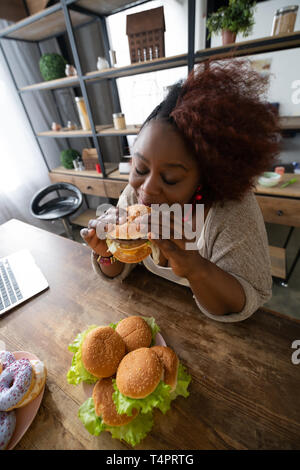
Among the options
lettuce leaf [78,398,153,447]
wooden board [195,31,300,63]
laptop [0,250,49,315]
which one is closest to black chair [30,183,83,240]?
laptop [0,250,49,315]

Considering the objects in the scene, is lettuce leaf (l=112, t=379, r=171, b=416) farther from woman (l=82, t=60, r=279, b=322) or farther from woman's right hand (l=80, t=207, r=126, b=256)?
woman's right hand (l=80, t=207, r=126, b=256)

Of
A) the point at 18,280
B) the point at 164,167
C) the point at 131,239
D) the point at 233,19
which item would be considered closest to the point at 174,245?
the point at 131,239

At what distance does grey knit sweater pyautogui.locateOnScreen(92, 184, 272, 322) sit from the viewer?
0.88m

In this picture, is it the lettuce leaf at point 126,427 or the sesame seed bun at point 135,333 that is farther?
the sesame seed bun at point 135,333

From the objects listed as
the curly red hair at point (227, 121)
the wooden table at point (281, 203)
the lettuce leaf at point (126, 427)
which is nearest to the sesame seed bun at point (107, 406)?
the lettuce leaf at point (126, 427)

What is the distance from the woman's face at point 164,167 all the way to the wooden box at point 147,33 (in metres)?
1.86

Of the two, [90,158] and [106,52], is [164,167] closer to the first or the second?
[90,158]

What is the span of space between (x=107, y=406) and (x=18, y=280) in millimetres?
932

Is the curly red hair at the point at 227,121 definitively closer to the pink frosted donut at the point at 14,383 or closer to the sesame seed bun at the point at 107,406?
the sesame seed bun at the point at 107,406

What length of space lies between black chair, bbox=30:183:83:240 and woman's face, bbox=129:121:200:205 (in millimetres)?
2055

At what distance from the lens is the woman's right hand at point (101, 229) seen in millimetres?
972

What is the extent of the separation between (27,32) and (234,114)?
3570mm
